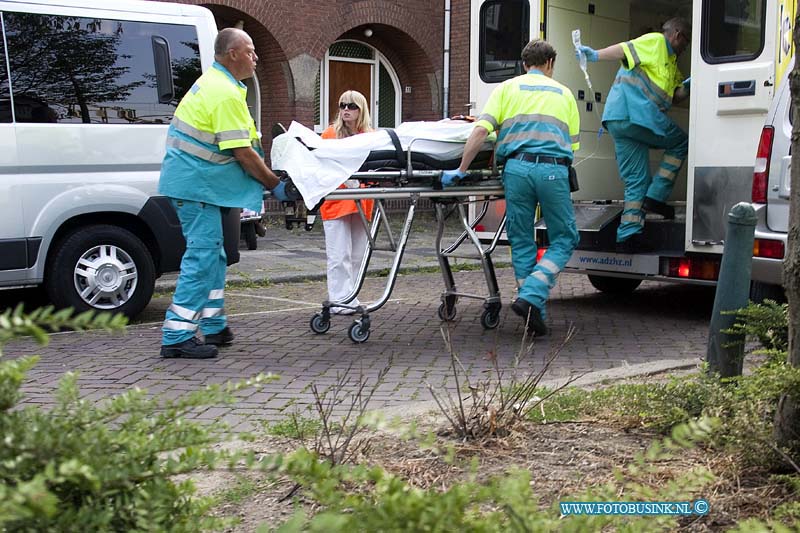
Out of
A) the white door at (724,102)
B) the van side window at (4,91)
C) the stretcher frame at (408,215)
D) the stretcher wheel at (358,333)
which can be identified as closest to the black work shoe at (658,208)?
the white door at (724,102)

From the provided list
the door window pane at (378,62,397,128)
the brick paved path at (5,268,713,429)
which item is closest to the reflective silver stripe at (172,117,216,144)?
the brick paved path at (5,268,713,429)

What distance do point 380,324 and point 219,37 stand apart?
2529 millimetres

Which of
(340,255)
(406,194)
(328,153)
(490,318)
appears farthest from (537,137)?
(340,255)

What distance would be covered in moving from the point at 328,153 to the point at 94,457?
455cm

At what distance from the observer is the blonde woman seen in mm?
7578

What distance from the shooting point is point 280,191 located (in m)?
6.32

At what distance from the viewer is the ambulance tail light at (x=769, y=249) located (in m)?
6.27

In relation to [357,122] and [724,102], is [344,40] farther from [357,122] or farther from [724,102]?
[724,102]

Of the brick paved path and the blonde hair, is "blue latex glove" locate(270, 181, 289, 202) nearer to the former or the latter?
the brick paved path

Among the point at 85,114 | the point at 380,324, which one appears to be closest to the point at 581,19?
the point at 380,324

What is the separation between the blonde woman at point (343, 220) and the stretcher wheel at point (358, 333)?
781mm

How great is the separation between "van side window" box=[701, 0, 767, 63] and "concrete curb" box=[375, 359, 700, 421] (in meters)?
2.45

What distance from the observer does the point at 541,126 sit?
6.78 metres

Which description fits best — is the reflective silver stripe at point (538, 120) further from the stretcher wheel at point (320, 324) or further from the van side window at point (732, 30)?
the stretcher wheel at point (320, 324)
